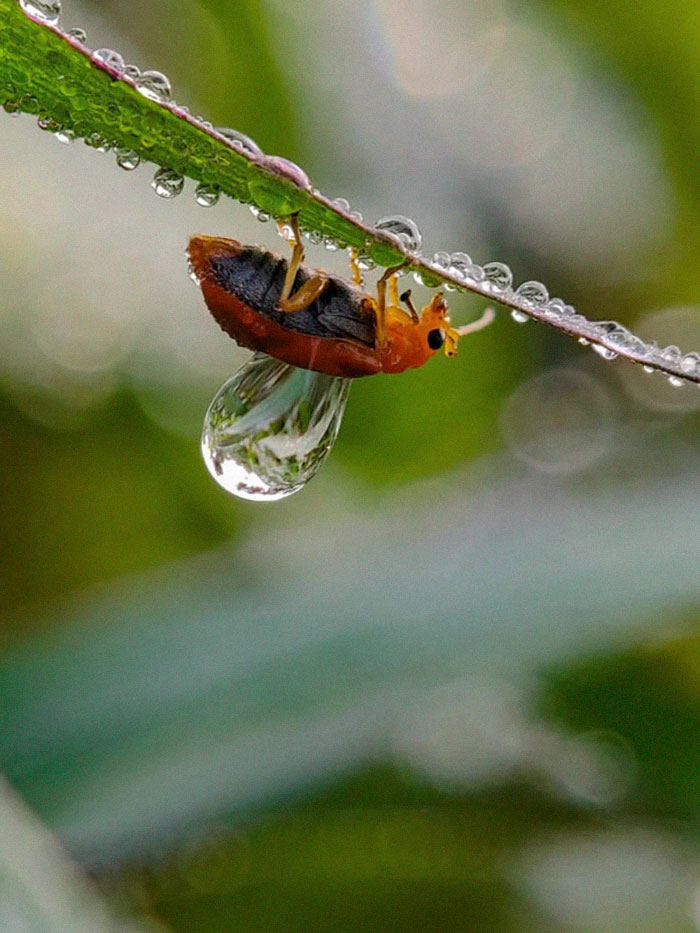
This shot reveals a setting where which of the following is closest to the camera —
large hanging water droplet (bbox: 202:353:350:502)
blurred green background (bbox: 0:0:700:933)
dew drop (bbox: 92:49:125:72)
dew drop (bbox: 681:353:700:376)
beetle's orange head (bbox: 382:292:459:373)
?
dew drop (bbox: 92:49:125:72)

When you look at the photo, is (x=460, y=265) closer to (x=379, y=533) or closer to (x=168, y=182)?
(x=168, y=182)

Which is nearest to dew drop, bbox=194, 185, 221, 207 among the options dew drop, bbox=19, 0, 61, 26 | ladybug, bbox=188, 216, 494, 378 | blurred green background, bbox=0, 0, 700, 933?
dew drop, bbox=19, 0, 61, 26

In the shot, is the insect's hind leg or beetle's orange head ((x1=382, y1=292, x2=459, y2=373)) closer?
the insect's hind leg

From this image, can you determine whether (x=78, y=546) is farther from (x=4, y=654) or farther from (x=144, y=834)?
(x=144, y=834)

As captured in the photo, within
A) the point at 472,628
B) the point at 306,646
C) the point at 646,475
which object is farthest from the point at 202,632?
the point at 646,475

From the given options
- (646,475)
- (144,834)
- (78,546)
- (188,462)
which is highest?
(646,475)

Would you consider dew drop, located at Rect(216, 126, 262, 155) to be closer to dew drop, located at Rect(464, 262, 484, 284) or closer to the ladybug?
dew drop, located at Rect(464, 262, 484, 284)

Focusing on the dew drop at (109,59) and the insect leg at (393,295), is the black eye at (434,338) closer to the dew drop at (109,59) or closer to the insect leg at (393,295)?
the insect leg at (393,295)

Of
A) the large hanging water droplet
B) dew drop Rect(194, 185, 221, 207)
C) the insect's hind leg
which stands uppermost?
the insect's hind leg
